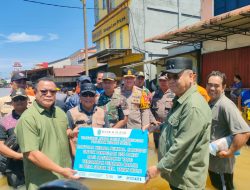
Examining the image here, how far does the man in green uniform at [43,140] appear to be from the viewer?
263cm

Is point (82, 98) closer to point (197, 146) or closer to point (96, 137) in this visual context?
point (96, 137)

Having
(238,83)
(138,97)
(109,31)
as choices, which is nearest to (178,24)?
(109,31)

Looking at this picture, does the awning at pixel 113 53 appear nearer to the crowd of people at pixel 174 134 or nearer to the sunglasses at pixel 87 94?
the sunglasses at pixel 87 94

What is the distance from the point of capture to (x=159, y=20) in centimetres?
2148

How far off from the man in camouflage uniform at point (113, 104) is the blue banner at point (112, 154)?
6.38 ft

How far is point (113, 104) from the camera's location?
521cm

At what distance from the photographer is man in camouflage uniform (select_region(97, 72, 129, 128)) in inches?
203

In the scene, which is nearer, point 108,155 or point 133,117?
point 108,155

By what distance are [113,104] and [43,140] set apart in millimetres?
2541

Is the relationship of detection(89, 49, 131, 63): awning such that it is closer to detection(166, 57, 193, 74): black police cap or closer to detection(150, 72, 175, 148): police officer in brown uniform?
detection(150, 72, 175, 148): police officer in brown uniform

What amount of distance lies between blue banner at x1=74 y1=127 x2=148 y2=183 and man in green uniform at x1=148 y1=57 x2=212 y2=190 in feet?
0.81

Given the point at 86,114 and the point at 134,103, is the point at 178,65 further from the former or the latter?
the point at 134,103

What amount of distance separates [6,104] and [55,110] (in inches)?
119

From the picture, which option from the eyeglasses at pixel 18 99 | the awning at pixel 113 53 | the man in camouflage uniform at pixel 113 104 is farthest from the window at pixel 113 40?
the eyeglasses at pixel 18 99
